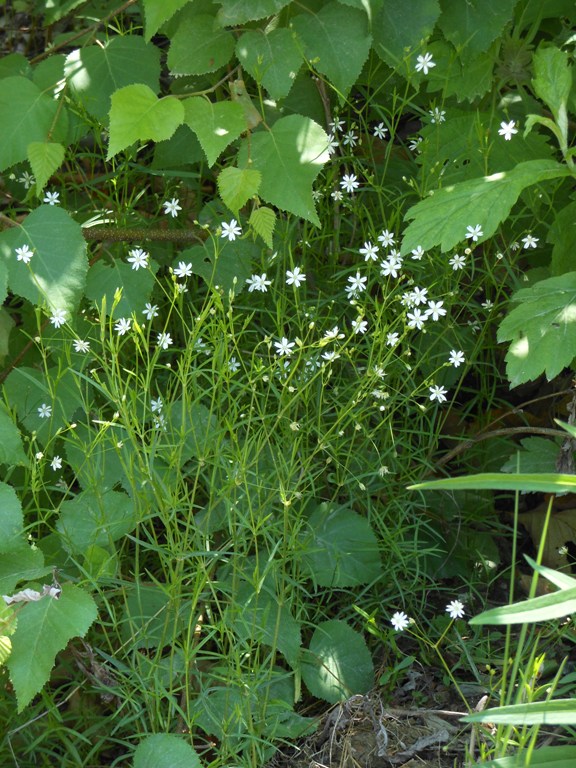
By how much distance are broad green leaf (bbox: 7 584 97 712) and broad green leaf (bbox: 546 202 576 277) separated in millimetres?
1353

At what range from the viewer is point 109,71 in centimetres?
247

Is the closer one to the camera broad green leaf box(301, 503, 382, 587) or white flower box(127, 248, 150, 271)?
broad green leaf box(301, 503, 382, 587)

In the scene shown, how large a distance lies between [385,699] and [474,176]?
1275mm

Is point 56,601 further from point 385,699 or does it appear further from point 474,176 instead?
point 474,176

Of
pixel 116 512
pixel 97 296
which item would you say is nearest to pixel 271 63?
pixel 97 296

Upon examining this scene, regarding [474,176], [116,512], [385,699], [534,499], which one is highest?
[474,176]

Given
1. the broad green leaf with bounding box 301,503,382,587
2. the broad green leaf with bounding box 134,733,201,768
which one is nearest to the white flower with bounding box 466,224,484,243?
the broad green leaf with bounding box 301,503,382,587

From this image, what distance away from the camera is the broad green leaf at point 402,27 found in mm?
2338

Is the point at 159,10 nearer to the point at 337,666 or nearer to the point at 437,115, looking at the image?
the point at 437,115

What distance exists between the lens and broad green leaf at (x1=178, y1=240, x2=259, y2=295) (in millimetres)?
2406

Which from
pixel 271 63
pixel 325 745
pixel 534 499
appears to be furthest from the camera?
pixel 534 499

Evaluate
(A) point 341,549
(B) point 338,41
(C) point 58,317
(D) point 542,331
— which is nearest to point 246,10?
(B) point 338,41

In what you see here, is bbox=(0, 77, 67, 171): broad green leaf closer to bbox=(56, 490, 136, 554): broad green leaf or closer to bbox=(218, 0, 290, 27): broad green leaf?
bbox=(218, 0, 290, 27): broad green leaf

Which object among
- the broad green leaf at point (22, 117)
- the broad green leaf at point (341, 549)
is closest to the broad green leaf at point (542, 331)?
the broad green leaf at point (341, 549)
